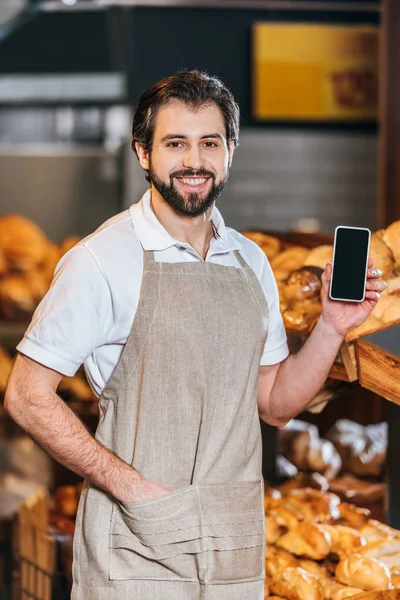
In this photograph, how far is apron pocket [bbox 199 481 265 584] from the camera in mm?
1629

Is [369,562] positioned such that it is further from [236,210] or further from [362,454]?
[236,210]

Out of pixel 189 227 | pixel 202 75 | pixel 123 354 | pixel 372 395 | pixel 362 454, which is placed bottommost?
pixel 362 454

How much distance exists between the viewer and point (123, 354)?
162 centimetres

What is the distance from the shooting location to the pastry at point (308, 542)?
205 centimetres

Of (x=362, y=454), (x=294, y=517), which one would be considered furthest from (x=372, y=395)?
(x=294, y=517)

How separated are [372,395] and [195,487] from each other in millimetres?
1059

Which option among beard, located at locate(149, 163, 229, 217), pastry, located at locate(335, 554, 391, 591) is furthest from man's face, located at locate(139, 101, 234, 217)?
pastry, located at locate(335, 554, 391, 591)

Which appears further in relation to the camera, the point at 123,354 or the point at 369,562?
the point at 369,562

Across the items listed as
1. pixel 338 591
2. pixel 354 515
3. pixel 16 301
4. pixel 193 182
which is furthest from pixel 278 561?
pixel 16 301

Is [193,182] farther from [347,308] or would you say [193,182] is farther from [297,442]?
[297,442]

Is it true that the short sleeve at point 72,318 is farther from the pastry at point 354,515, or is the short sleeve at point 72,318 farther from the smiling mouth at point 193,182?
the pastry at point 354,515

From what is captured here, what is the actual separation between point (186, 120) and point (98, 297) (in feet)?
1.08

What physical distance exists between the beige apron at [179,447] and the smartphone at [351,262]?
0.59 feet

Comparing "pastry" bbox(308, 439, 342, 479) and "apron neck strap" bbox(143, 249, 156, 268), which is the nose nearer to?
"apron neck strap" bbox(143, 249, 156, 268)
